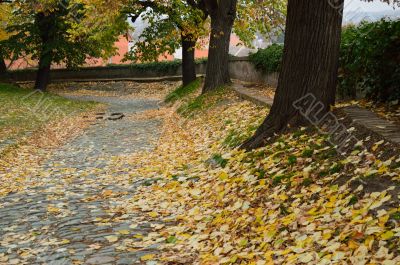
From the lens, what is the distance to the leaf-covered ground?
429 centimetres

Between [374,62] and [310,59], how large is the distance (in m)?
1.47

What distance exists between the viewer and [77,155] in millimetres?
11859

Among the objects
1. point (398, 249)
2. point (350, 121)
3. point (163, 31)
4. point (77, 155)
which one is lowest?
point (77, 155)

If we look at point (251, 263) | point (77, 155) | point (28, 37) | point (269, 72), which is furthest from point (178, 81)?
point (251, 263)

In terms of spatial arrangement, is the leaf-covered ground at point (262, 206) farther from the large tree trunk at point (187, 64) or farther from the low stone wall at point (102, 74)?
the low stone wall at point (102, 74)

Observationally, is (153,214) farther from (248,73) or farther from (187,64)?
(187,64)

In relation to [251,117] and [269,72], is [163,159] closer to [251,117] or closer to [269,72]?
[251,117]

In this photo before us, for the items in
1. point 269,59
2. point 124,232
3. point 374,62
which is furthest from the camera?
point 269,59

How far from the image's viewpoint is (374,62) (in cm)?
805

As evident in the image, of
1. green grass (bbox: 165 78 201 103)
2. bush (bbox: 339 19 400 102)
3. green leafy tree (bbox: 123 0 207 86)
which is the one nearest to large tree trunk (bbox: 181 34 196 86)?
green leafy tree (bbox: 123 0 207 86)

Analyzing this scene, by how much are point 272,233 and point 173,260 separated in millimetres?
1064

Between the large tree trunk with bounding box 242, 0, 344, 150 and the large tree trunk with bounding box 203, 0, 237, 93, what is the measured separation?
9.11m

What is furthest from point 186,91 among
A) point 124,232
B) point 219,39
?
point 124,232

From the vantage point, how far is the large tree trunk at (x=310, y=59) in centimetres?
716
